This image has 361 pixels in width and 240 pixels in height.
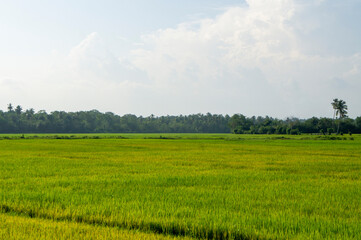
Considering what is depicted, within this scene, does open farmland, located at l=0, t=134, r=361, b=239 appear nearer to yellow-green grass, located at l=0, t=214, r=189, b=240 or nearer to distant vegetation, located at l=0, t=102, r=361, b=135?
yellow-green grass, located at l=0, t=214, r=189, b=240

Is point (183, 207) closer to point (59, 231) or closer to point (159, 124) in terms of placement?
point (59, 231)

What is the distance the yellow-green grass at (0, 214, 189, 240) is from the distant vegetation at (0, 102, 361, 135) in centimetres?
9589

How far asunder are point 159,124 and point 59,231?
534ft

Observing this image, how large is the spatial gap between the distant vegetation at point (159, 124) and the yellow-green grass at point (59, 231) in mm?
95891

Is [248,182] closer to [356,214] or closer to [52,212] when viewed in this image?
→ [356,214]

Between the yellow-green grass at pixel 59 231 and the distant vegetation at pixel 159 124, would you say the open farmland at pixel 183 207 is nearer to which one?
the yellow-green grass at pixel 59 231

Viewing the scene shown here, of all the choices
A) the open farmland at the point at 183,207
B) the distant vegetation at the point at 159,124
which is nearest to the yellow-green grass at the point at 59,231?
the open farmland at the point at 183,207

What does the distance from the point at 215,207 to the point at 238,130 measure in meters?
122

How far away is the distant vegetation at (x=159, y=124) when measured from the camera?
101188 millimetres

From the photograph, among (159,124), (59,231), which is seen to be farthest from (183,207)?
(159,124)

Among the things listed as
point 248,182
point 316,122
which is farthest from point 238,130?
point 248,182

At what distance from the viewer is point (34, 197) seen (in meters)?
9.21

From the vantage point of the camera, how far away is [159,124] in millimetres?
168875

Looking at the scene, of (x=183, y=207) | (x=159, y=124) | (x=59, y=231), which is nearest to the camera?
(x=59, y=231)
